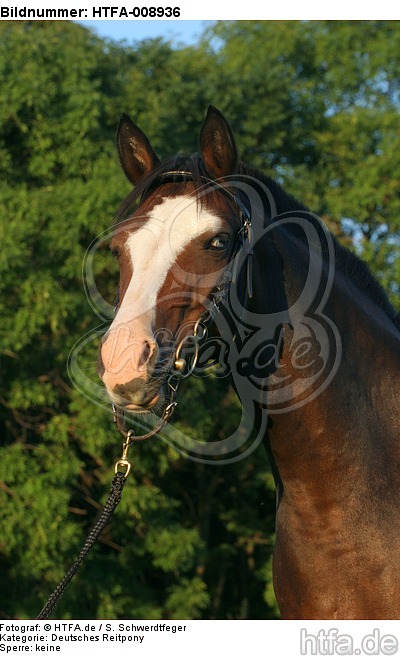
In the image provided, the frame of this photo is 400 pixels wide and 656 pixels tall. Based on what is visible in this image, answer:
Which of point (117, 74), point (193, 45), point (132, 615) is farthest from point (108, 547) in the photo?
point (193, 45)

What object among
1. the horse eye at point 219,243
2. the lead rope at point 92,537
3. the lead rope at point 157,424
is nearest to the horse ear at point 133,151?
the horse eye at point 219,243

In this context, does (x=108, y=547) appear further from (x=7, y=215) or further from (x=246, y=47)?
(x=246, y=47)

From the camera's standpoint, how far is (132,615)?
39.5ft

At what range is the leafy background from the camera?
10219 mm

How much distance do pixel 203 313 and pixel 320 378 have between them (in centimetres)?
57

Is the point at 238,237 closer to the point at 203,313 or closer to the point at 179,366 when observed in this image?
the point at 203,313

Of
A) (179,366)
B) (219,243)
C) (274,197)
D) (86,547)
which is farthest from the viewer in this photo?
(274,197)

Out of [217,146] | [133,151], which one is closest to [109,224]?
[133,151]

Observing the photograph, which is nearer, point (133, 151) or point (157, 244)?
point (157, 244)

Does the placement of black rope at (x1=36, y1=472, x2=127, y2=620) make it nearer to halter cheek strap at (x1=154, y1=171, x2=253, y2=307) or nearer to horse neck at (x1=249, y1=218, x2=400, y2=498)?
horse neck at (x1=249, y1=218, x2=400, y2=498)

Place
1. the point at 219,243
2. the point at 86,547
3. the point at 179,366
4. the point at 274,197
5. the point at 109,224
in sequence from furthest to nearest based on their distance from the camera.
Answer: the point at 109,224
the point at 274,197
the point at 86,547
the point at 219,243
the point at 179,366

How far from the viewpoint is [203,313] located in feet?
10.9

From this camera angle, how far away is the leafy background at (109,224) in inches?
402

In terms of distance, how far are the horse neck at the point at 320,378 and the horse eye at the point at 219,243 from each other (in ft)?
0.82
